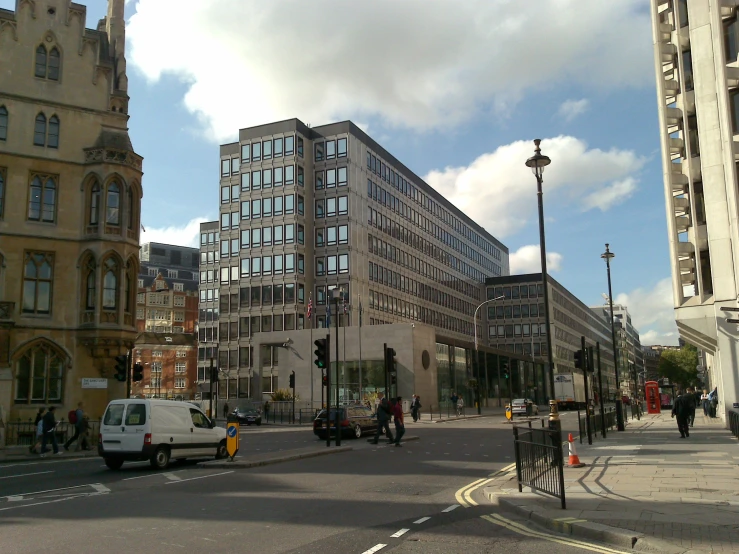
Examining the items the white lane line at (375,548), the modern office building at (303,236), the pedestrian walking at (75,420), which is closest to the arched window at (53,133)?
the pedestrian walking at (75,420)

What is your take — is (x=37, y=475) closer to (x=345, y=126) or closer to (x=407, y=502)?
(x=407, y=502)

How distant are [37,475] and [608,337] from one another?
18053 cm

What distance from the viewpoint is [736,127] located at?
24266mm

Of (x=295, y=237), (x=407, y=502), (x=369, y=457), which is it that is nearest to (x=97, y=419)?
(x=369, y=457)

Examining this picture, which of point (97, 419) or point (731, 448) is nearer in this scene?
point (731, 448)

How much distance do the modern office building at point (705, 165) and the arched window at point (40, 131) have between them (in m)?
28.2

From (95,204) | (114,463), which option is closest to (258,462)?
(114,463)

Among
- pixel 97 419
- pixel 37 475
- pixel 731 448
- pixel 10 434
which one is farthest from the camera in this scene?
pixel 97 419

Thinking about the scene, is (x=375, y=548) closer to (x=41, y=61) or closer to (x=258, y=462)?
(x=258, y=462)

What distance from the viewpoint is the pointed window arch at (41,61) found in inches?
1227

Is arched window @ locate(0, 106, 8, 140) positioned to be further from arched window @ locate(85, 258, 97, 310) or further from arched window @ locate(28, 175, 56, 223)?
arched window @ locate(85, 258, 97, 310)

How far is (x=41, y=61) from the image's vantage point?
31.3m

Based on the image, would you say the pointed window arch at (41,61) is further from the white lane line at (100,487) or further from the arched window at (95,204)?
the white lane line at (100,487)

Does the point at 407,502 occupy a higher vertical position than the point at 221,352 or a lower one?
lower
